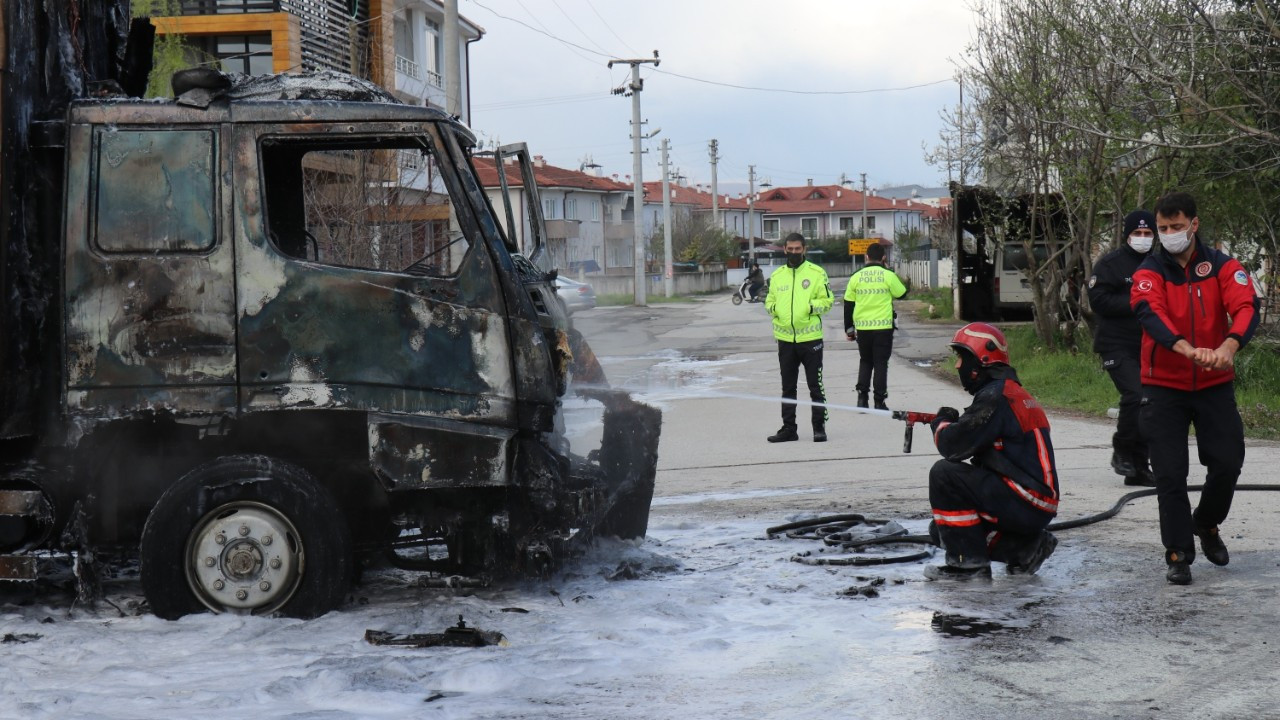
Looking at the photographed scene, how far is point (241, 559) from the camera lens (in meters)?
5.86

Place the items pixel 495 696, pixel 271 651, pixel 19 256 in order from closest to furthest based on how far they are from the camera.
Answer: pixel 495 696
pixel 271 651
pixel 19 256

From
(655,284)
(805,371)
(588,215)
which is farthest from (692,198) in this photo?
(805,371)

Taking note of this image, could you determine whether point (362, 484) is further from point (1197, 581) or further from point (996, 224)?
point (996, 224)

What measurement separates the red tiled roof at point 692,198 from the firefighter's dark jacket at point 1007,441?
3908 inches

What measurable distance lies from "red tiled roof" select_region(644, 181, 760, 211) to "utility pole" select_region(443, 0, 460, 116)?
84904mm

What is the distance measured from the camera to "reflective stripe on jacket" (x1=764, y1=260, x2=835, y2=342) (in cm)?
1234

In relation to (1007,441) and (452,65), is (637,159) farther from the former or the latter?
(1007,441)

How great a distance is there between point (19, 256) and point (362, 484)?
184cm

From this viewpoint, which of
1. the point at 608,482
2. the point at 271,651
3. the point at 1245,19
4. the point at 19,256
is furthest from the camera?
the point at 1245,19

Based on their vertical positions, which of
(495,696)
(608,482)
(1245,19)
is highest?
(1245,19)

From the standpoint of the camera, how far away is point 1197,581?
245 inches

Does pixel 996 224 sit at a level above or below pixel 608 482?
above

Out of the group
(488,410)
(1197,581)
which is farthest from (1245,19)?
(488,410)

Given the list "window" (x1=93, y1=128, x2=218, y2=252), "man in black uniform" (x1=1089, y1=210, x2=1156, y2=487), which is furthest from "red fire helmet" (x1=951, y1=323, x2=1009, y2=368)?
"window" (x1=93, y1=128, x2=218, y2=252)
